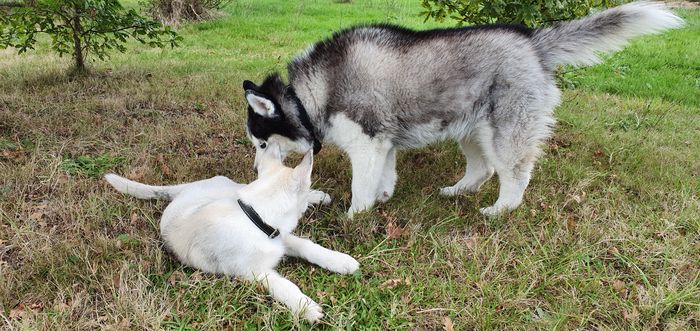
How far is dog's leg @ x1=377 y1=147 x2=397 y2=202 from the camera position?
392cm

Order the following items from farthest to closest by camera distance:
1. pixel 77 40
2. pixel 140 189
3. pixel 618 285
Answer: pixel 77 40 → pixel 140 189 → pixel 618 285

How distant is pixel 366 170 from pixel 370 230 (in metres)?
0.50

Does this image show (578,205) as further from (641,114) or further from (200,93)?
(200,93)

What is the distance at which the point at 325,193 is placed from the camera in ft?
12.8

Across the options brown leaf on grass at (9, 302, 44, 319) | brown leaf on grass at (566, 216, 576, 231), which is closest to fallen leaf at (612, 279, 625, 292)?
brown leaf on grass at (566, 216, 576, 231)

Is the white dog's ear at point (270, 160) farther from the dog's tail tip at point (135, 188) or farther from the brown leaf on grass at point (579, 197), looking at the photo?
the brown leaf on grass at point (579, 197)

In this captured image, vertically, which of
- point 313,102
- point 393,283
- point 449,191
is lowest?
point 449,191

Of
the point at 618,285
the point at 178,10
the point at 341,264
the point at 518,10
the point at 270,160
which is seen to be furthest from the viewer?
the point at 178,10

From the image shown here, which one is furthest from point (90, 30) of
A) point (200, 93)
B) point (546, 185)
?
point (546, 185)

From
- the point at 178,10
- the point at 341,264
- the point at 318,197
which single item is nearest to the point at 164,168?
the point at 318,197

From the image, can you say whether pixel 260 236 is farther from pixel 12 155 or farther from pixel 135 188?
pixel 12 155

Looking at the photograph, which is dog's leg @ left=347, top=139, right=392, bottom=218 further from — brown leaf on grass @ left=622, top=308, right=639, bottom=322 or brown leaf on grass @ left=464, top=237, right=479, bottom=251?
brown leaf on grass @ left=622, top=308, right=639, bottom=322

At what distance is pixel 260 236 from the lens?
2.76 metres

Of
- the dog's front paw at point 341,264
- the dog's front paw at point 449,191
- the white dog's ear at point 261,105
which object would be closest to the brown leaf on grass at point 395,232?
the dog's front paw at point 341,264
